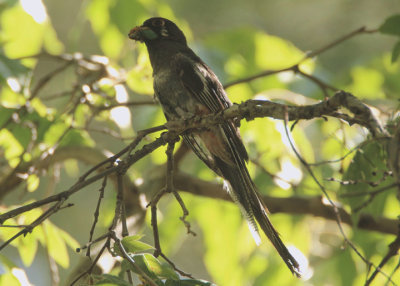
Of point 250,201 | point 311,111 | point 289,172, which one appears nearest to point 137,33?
point 289,172

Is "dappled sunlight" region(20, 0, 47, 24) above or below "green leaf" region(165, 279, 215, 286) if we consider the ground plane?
above

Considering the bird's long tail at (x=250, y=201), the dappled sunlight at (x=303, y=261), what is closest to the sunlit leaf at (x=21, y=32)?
the bird's long tail at (x=250, y=201)

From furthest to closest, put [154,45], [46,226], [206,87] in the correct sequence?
[154,45] < [206,87] < [46,226]

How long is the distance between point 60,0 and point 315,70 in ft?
29.1

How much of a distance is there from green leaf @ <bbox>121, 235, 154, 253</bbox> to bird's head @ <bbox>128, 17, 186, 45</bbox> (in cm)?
236

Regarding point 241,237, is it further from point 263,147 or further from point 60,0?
point 60,0

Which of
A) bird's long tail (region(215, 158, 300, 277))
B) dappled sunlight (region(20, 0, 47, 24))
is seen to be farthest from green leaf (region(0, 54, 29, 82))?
bird's long tail (region(215, 158, 300, 277))

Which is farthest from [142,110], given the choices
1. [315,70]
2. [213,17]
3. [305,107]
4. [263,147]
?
[213,17]

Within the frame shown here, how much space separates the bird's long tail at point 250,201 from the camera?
9.04 ft

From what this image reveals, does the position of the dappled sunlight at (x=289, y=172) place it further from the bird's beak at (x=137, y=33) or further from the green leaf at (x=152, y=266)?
the green leaf at (x=152, y=266)

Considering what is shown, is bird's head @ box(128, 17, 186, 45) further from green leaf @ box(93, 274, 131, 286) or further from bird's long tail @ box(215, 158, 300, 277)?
green leaf @ box(93, 274, 131, 286)

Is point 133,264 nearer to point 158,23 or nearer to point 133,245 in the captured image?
point 133,245

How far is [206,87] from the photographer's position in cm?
351

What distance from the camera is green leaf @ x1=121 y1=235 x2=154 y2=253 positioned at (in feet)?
6.73
